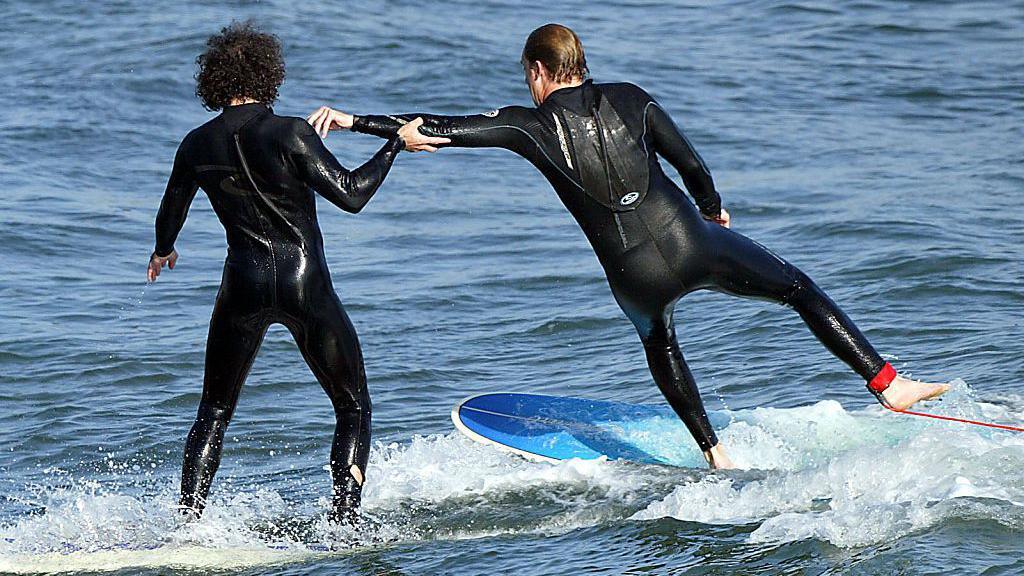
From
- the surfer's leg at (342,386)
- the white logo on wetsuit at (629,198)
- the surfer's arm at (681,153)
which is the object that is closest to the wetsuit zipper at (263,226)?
the surfer's leg at (342,386)

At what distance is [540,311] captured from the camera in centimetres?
956

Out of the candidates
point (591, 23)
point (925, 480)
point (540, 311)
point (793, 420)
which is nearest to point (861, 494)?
point (925, 480)

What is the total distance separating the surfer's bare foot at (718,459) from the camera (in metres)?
5.96

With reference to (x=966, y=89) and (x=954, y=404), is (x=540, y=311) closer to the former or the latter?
(x=954, y=404)

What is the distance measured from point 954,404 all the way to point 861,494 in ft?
5.48

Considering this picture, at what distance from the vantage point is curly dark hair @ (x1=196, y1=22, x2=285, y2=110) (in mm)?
5043

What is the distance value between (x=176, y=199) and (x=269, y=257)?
1.51 feet

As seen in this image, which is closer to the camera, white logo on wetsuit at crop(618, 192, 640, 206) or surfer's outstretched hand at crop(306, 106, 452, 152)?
surfer's outstretched hand at crop(306, 106, 452, 152)

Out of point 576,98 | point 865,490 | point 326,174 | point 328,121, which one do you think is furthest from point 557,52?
point 865,490

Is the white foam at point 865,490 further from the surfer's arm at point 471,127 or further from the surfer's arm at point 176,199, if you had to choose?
the surfer's arm at point 176,199

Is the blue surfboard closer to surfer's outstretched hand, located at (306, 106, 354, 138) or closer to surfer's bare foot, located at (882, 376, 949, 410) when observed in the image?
surfer's bare foot, located at (882, 376, 949, 410)

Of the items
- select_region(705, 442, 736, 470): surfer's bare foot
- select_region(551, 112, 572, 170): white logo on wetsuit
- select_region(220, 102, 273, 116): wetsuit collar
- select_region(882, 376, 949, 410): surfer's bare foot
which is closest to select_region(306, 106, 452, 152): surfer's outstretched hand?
select_region(220, 102, 273, 116): wetsuit collar

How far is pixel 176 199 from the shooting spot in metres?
5.27

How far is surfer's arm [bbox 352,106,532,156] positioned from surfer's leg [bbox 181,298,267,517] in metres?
0.87
